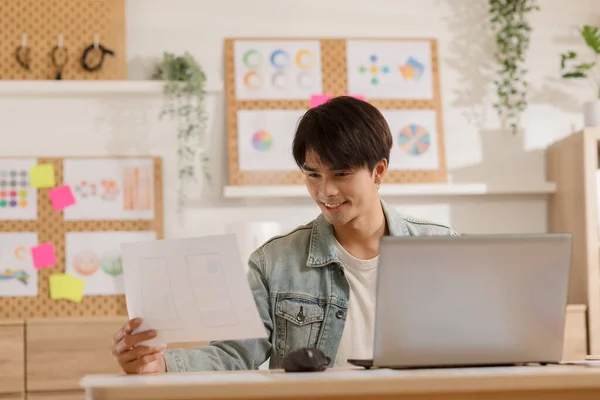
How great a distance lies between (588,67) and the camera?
367 centimetres

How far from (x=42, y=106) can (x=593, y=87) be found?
2.36 m

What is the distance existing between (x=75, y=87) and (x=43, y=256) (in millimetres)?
690

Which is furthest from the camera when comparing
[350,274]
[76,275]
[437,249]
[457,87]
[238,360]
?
[457,87]

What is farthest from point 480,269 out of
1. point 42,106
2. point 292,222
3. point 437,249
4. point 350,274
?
point 42,106

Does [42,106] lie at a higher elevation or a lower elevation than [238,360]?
higher

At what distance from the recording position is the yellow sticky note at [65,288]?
352 centimetres

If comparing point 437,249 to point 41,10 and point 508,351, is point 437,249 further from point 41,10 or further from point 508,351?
point 41,10

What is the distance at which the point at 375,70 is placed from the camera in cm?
Answer: 377

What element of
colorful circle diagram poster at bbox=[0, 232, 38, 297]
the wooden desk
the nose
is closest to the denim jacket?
the nose

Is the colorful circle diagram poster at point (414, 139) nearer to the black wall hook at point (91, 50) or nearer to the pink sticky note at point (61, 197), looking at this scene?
the black wall hook at point (91, 50)

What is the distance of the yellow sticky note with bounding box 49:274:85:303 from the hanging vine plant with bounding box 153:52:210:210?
52 centimetres

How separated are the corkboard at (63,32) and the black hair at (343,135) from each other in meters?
1.81

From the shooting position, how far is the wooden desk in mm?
1235

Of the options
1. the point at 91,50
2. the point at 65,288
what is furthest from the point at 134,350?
the point at 91,50
